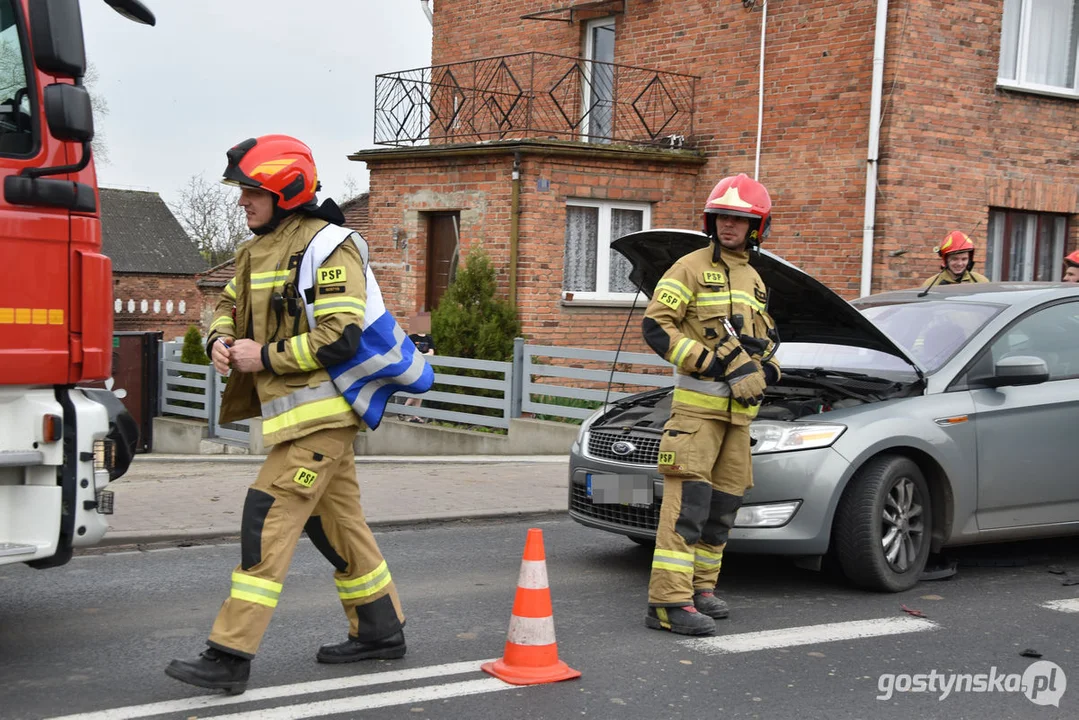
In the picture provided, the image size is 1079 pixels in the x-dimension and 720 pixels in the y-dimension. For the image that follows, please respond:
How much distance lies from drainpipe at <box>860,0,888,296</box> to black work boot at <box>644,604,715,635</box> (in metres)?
9.84

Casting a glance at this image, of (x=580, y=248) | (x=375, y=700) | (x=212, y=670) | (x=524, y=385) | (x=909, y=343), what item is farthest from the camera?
(x=580, y=248)

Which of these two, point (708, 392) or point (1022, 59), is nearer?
point (708, 392)

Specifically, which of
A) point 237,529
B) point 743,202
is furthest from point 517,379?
point 743,202

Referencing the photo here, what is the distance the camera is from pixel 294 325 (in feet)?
15.2

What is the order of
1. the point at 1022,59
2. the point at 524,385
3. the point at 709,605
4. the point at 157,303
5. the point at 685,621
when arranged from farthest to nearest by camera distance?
the point at 157,303
the point at 1022,59
the point at 524,385
the point at 709,605
the point at 685,621

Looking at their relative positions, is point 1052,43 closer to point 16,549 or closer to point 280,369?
point 280,369

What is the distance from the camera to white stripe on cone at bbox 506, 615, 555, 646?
4.81 m

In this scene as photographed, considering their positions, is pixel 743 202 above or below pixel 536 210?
below

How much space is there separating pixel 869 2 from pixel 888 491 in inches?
399

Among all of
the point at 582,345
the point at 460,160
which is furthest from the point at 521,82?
the point at 582,345

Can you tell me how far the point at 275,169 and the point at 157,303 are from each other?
31.7 m

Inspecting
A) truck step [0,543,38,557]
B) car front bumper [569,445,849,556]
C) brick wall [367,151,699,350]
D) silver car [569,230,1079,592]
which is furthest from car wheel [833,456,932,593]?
brick wall [367,151,699,350]

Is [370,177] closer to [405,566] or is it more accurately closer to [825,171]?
[825,171]

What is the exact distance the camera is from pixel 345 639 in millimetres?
5371
